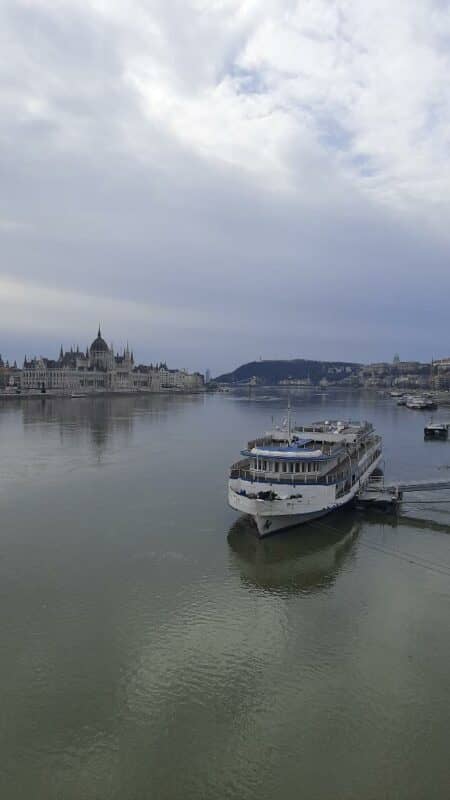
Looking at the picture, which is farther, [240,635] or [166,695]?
[240,635]

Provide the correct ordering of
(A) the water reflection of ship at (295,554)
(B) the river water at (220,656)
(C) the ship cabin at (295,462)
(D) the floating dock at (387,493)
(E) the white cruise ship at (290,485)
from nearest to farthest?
(B) the river water at (220,656), (A) the water reflection of ship at (295,554), (E) the white cruise ship at (290,485), (C) the ship cabin at (295,462), (D) the floating dock at (387,493)

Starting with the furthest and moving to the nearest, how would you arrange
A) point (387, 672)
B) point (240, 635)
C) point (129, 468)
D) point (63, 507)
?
1. point (129, 468)
2. point (63, 507)
3. point (240, 635)
4. point (387, 672)

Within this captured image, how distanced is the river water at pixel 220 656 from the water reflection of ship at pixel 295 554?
12cm

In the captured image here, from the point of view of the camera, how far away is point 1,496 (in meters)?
35.9

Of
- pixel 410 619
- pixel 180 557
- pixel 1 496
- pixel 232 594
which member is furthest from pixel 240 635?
pixel 1 496

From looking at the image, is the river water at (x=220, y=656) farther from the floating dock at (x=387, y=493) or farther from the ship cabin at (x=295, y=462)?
the ship cabin at (x=295, y=462)

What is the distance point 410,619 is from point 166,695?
9017mm

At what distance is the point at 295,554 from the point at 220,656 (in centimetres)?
983

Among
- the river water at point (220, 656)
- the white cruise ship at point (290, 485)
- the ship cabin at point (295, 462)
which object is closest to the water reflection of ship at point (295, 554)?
the river water at point (220, 656)

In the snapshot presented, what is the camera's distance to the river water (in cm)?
1173

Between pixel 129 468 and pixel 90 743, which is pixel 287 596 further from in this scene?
pixel 129 468

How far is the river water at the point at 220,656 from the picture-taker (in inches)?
462

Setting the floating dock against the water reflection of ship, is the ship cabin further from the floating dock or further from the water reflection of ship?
the water reflection of ship

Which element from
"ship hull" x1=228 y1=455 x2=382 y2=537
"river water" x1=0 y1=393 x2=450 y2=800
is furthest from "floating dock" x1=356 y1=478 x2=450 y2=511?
"ship hull" x1=228 y1=455 x2=382 y2=537
